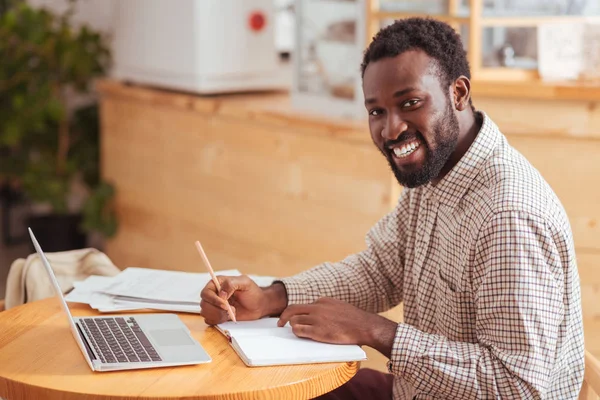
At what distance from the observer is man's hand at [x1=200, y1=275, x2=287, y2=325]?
1707 millimetres

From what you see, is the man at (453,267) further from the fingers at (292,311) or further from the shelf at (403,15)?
the shelf at (403,15)

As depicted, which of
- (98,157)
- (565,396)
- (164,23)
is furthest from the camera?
(98,157)

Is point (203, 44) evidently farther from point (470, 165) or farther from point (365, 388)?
point (470, 165)

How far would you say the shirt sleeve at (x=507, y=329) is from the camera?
1.46 m

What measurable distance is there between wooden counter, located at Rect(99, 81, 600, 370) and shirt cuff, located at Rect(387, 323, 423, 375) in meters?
1.42

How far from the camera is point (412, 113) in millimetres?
1641

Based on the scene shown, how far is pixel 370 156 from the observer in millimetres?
3076

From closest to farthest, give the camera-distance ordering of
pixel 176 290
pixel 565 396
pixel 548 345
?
pixel 548 345 → pixel 565 396 → pixel 176 290

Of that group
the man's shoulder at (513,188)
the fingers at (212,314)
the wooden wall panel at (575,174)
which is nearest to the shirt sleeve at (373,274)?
the fingers at (212,314)

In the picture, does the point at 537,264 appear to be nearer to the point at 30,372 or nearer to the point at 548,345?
the point at 548,345

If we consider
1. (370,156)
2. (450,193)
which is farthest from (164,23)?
(450,193)

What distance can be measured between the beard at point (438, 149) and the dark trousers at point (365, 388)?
1.63 feet

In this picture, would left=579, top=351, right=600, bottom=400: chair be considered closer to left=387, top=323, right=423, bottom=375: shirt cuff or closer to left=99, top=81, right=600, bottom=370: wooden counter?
left=387, top=323, right=423, bottom=375: shirt cuff

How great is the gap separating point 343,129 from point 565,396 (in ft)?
5.40
